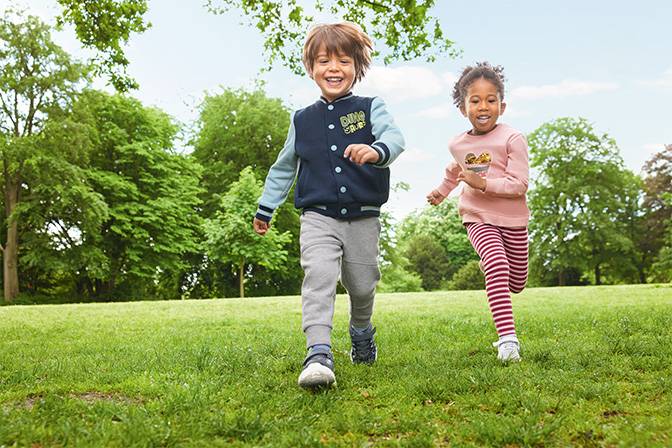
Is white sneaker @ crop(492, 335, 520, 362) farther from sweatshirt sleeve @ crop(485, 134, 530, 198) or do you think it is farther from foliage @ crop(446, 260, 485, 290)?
foliage @ crop(446, 260, 485, 290)

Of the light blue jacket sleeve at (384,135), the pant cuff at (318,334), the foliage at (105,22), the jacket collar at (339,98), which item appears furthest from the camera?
Answer: the foliage at (105,22)

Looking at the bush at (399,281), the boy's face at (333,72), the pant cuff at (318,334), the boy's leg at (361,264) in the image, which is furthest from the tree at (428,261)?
the pant cuff at (318,334)

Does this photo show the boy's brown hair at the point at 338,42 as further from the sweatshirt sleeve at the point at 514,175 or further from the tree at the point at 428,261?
the tree at the point at 428,261

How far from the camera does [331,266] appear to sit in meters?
3.97

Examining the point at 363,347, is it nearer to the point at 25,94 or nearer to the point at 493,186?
the point at 493,186

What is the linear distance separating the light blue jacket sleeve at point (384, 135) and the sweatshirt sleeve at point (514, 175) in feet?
3.26

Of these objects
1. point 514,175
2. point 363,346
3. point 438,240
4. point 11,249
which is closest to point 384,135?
point 514,175

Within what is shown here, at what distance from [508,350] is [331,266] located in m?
1.56

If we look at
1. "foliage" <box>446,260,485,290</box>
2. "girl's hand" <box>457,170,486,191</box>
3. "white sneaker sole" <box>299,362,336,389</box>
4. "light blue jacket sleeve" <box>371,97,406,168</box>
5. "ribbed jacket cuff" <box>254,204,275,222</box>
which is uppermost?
"light blue jacket sleeve" <box>371,97,406,168</box>

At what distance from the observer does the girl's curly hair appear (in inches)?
201

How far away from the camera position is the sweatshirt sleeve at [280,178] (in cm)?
440

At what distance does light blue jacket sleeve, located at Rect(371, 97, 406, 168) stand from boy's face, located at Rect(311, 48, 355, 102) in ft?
0.83

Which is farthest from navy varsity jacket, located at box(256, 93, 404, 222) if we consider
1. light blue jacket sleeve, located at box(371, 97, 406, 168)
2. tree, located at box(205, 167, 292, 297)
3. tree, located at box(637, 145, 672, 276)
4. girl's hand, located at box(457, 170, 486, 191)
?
tree, located at box(637, 145, 672, 276)

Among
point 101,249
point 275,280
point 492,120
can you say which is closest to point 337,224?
point 492,120
